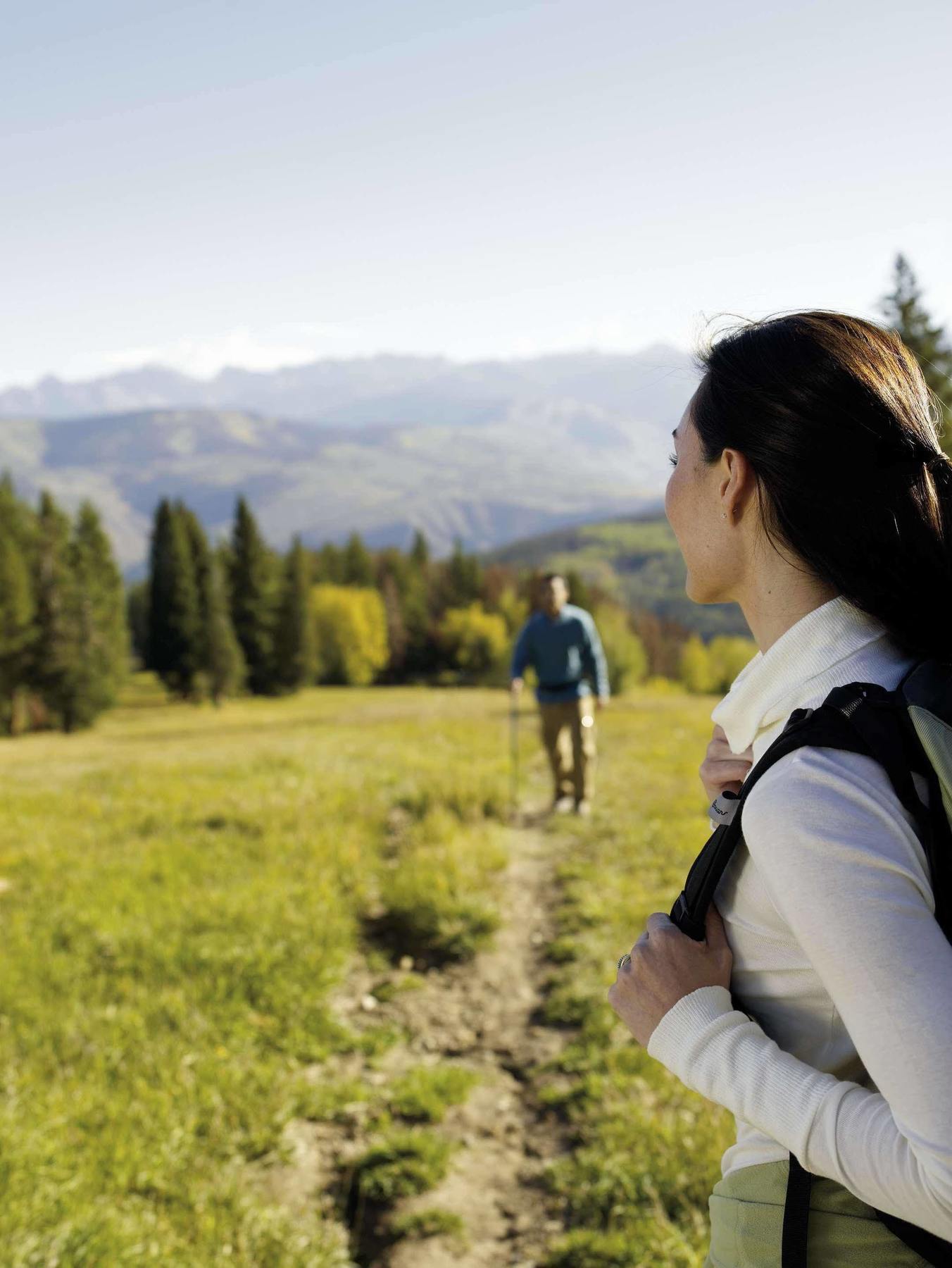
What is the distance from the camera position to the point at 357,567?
365 feet

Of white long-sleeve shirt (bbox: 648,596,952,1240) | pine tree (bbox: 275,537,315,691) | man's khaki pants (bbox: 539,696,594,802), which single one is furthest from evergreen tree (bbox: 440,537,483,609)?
white long-sleeve shirt (bbox: 648,596,952,1240)

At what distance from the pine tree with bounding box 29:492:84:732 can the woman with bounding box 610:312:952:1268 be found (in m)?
69.1

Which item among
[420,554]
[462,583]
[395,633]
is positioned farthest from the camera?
[420,554]

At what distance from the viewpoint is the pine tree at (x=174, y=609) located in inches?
3191

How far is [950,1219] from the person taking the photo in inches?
54.0

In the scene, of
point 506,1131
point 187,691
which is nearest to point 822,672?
point 506,1131

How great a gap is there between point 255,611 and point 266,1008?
271 feet

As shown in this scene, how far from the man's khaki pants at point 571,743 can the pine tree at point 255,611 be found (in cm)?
7508

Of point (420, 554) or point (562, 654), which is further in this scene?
point (420, 554)

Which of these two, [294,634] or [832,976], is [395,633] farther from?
[832,976]

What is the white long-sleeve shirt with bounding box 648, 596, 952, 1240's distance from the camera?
133 cm

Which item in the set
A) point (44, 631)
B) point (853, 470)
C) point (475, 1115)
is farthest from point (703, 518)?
point (44, 631)

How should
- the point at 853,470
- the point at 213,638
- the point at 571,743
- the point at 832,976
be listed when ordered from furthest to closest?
the point at 213,638 < the point at 571,743 < the point at 853,470 < the point at 832,976

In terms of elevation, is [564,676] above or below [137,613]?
above
